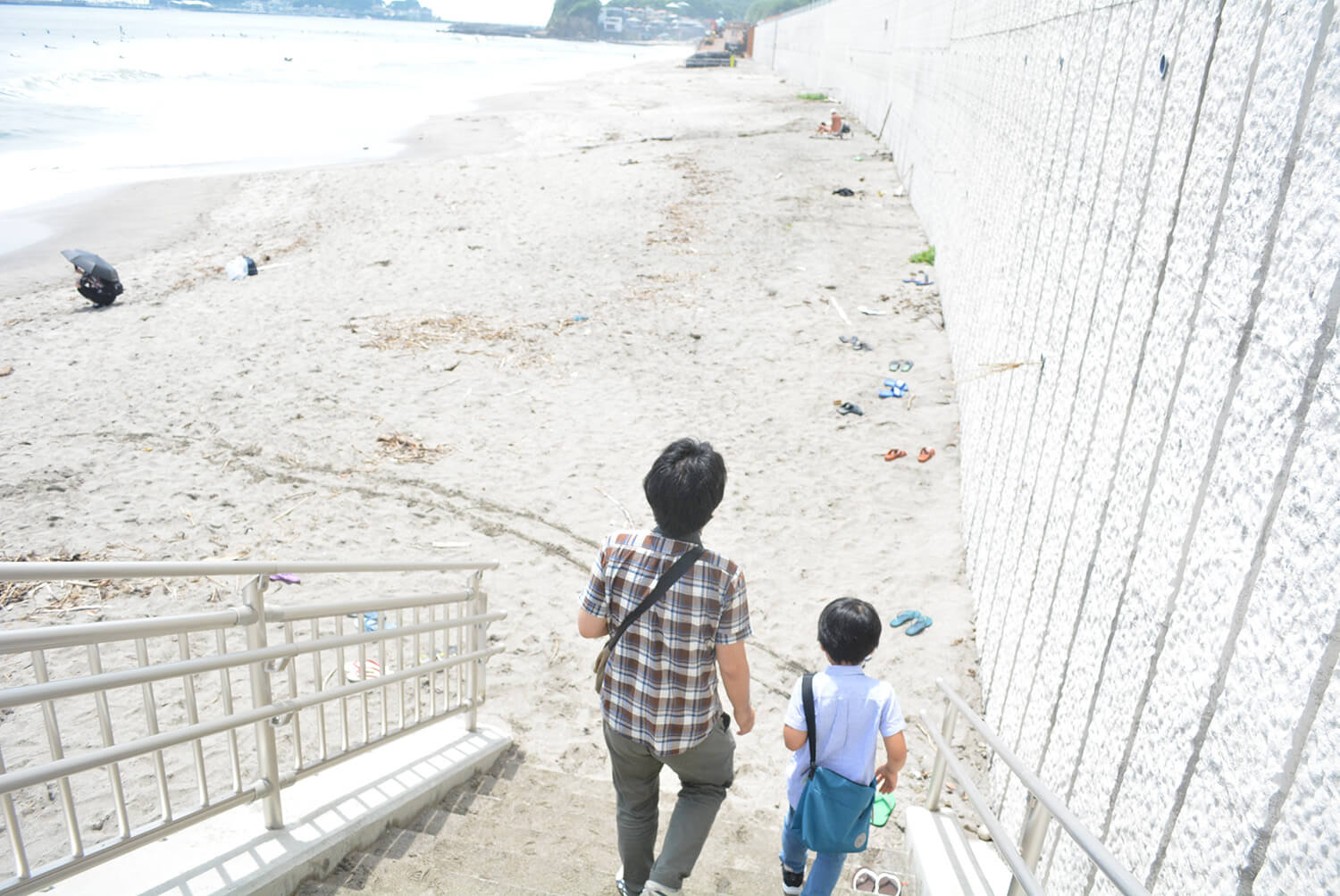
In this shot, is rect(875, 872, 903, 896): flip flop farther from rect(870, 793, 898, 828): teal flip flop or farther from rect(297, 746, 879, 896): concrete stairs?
rect(870, 793, 898, 828): teal flip flop

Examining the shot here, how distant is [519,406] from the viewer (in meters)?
9.16

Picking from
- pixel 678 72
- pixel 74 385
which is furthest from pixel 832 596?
pixel 678 72

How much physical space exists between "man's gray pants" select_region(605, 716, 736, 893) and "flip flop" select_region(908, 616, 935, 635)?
2.96 metres

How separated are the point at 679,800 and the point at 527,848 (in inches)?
35.1

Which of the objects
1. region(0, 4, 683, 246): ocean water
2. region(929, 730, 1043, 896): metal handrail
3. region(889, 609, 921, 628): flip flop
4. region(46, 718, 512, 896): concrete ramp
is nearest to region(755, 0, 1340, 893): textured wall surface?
region(929, 730, 1043, 896): metal handrail

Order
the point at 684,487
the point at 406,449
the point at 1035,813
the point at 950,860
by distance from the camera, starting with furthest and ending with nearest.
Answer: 1. the point at 406,449
2. the point at 950,860
3. the point at 684,487
4. the point at 1035,813

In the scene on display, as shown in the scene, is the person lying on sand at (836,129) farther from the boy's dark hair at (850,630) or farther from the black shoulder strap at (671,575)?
the black shoulder strap at (671,575)

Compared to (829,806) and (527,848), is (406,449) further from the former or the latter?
(829,806)

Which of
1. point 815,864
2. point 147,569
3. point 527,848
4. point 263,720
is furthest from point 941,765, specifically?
point 147,569

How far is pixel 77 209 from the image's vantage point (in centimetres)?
1811

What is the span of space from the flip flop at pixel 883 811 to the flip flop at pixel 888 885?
19.8 inches

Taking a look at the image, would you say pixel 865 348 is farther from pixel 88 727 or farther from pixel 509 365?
pixel 88 727

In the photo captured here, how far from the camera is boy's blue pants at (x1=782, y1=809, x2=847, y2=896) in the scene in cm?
300

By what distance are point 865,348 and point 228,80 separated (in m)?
56.0
